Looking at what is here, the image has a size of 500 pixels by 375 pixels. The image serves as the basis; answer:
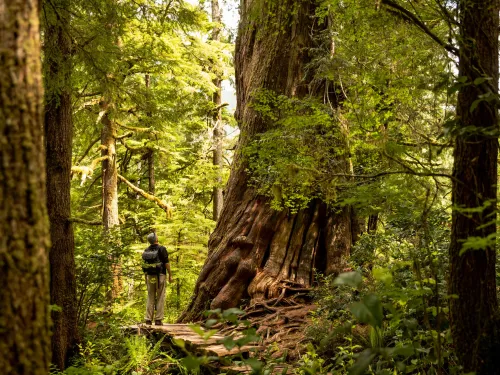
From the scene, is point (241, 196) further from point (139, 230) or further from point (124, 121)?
point (139, 230)

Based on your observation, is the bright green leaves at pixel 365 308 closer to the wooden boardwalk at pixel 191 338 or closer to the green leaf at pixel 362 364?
the green leaf at pixel 362 364

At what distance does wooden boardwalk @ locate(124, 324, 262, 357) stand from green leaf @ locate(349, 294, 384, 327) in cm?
390

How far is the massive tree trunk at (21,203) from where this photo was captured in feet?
7.09

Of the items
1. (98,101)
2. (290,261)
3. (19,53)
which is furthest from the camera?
(98,101)

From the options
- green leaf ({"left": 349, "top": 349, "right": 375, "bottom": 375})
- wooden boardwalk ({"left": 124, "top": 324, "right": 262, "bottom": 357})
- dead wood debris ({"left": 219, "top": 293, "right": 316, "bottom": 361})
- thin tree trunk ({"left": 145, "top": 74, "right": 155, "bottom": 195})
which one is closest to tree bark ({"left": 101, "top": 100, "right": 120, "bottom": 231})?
thin tree trunk ({"left": 145, "top": 74, "right": 155, "bottom": 195})

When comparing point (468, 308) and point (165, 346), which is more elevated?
point (468, 308)

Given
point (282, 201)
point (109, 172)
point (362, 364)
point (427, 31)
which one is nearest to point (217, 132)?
point (109, 172)

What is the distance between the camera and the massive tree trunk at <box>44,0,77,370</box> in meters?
7.09

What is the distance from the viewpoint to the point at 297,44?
399 inches

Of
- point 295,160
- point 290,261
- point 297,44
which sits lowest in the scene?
point 290,261

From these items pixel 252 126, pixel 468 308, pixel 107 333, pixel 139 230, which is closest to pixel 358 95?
pixel 468 308

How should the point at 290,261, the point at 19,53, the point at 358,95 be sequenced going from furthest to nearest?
the point at 290,261
the point at 358,95
the point at 19,53

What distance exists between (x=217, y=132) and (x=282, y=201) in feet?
31.6

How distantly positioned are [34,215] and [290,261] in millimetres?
7879
